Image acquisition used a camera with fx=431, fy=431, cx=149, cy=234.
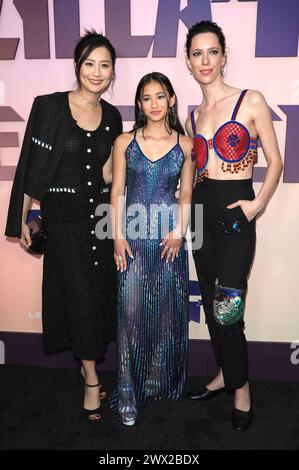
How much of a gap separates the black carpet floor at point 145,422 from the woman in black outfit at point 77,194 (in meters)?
0.16

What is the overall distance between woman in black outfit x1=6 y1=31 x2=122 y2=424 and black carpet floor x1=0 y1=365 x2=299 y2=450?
0.51 ft

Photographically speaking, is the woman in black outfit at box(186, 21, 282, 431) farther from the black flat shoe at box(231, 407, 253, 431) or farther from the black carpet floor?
the black carpet floor

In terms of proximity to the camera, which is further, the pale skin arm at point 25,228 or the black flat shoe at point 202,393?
the black flat shoe at point 202,393

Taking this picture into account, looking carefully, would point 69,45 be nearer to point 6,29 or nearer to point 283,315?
point 6,29

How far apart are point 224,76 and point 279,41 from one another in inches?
14.0

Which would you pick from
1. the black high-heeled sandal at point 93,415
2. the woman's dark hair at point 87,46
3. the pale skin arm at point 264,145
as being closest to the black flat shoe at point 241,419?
the black high-heeled sandal at point 93,415

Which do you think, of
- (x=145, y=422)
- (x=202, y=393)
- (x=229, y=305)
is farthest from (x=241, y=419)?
(x=229, y=305)

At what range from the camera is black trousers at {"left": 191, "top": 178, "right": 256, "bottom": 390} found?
214 cm

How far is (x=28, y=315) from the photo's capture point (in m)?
2.99

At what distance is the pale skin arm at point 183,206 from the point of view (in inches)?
88.3

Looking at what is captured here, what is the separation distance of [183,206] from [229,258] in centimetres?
36

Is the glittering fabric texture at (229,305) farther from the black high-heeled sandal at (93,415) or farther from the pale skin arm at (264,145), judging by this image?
the black high-heeled sandal at (93,415)

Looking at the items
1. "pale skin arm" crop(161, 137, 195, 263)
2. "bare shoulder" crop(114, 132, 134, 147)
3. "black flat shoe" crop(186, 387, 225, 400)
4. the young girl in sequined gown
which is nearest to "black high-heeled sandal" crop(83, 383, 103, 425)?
the young girl in sequined gown

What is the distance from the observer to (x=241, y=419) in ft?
7.50
